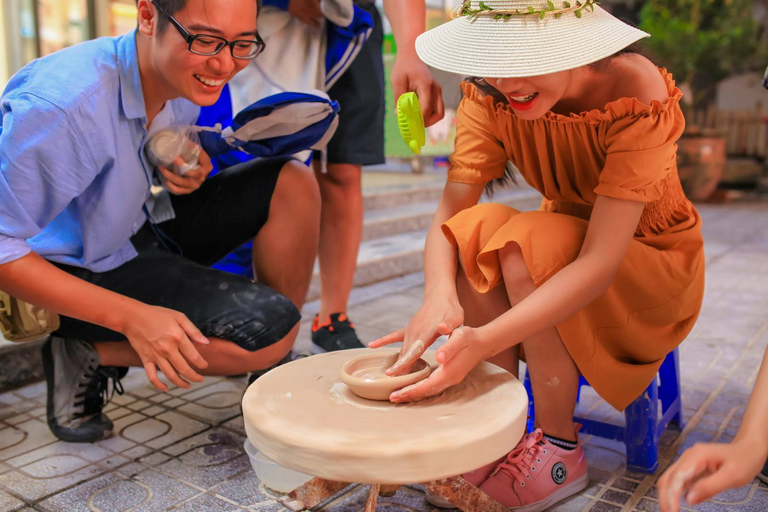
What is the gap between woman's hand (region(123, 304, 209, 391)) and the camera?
1497 mm

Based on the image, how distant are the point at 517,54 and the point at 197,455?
1271 mm

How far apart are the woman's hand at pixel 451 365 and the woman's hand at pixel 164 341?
51 cm

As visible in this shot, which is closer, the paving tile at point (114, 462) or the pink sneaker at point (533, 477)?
the pink sneaker at point (533, 477)

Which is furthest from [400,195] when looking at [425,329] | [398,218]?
[425,329]

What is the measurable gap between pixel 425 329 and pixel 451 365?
0.16 meters

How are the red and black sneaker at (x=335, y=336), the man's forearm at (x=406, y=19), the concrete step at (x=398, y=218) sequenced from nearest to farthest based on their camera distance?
the man's forearm at (x=406, y=19)
the red and black sneaker at (x=335, y=336)
the concrete step at (x=398, y=218)

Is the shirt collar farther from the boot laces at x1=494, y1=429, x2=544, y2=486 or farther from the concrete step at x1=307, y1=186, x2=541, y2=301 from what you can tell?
the concrete step at x1=307, y1=186, x2=541, y2=301

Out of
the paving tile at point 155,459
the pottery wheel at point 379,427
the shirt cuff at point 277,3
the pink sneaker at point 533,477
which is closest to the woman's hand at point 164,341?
the pottery wheel at point 379,427

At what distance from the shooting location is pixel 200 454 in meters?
1.81

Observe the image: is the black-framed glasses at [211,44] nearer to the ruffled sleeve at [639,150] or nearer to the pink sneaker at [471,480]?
the ruffled sleeve at [639,150]

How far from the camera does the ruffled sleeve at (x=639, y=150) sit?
1.47 meters

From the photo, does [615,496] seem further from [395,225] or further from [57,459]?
[395,225]

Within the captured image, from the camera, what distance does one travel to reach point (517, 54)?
4.32 feet

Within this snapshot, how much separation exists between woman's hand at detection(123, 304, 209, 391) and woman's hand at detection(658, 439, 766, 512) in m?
0.95
